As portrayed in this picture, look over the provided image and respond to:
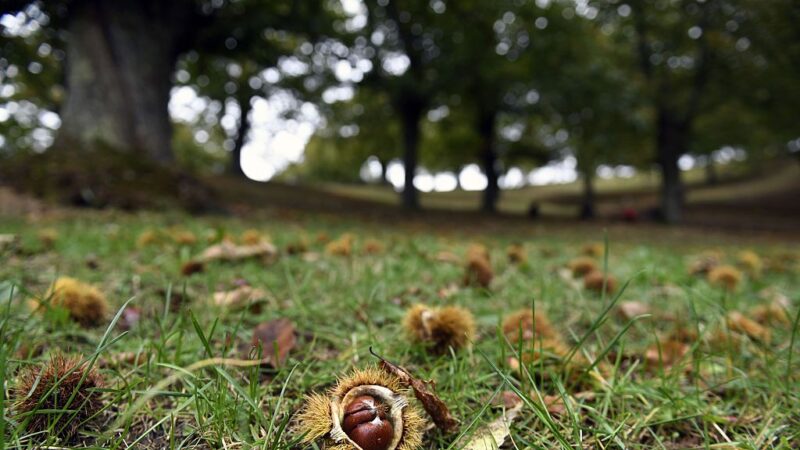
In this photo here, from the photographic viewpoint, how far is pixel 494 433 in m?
0.79

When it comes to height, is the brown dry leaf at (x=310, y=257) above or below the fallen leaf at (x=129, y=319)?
above

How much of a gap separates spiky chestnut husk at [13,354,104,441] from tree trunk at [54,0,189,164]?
21.5 ft

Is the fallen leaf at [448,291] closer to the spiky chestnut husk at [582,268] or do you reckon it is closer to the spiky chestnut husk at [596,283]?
the spiky chestnut husk at [596,283]

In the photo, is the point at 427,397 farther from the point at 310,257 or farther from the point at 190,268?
the point at 310,257

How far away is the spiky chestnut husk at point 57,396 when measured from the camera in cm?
69

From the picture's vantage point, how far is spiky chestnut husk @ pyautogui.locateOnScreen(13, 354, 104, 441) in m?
0.69

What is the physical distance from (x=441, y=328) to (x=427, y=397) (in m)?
0.33

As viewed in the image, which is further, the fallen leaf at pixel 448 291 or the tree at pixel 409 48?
the tree at pixel 409 48

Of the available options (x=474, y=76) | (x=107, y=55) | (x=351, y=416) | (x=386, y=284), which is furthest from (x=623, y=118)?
(x=351, y=416)

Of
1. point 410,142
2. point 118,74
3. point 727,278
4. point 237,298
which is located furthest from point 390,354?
point 410,142

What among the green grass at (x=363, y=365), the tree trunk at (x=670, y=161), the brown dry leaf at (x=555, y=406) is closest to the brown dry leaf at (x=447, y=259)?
the green grass at (x=363, y=365)

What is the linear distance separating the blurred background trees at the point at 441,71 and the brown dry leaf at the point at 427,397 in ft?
22.1

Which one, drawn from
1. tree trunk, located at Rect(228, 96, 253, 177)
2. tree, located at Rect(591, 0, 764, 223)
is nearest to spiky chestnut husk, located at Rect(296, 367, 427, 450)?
tree, located at Rect(591, 0, 764, 223)

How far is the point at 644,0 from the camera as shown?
12898 mm
